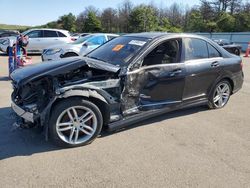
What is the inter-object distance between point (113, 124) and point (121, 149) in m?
0.44

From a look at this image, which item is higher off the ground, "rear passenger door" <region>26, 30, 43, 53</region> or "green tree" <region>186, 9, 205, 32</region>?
"green tree" <region>186, 9, 205, 32</region>

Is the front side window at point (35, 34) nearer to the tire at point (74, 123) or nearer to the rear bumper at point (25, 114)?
the rear bumper at point (25, 114)

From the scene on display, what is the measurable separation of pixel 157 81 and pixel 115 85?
805mm

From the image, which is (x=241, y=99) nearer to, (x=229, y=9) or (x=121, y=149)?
(x=121, y=149)

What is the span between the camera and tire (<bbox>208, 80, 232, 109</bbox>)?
5777 mm

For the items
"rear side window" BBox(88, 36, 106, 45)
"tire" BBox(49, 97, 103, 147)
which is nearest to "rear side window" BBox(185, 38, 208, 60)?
"tire" BBox(49, 97, 103, 147)

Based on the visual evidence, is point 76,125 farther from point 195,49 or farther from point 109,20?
point 109,20

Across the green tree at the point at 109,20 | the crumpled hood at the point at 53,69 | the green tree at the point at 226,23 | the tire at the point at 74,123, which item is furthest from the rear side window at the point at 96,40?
the green tree at the point at 109,20

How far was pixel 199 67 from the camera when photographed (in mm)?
5250

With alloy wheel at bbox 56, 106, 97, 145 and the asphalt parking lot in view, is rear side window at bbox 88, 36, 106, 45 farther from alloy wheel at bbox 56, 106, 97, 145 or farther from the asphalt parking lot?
alloy wheel at bbox 56, 106, 97, 145

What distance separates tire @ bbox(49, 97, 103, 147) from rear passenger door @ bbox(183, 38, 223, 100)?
1.89 metres

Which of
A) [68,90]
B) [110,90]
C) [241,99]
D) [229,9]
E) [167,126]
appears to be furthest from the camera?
[229,9]

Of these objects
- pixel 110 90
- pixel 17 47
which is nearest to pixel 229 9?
pixel 17 47

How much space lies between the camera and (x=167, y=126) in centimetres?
495
